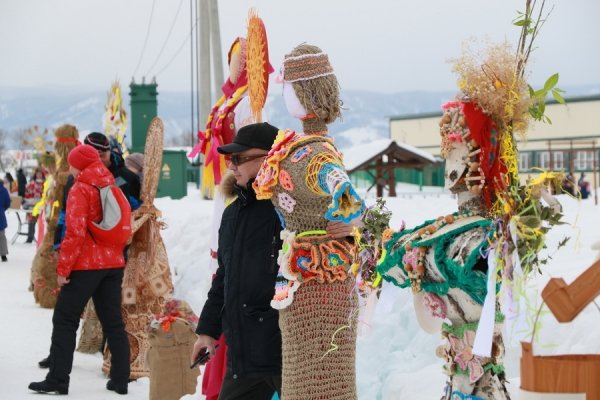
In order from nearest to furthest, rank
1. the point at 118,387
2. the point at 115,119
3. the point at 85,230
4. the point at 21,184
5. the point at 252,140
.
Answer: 1. the point at 252,140
2. the point at 85,230
3. the point at 118,387
4. the point at 115,119
5. the point at 21,184

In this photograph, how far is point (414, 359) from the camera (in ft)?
22.9

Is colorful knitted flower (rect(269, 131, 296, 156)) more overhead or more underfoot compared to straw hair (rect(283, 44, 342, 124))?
more underfoot

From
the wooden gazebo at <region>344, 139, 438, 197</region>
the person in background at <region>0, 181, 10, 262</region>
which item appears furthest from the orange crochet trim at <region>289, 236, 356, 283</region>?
the wooden gazebo at <region>344, 139, 438, 197</region>

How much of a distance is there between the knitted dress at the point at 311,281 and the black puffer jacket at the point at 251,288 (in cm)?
35

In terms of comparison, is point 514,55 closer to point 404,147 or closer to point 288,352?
point 288,352

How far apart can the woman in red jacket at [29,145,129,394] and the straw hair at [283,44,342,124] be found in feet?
10.8

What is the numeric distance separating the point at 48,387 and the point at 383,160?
14.4 meters

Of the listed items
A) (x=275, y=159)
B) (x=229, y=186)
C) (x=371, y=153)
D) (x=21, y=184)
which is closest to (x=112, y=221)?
(x=229, y=186)

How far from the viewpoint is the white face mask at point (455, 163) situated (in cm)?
354

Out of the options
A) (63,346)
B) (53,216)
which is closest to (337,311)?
(63,346)

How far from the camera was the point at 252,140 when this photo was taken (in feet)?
15.4

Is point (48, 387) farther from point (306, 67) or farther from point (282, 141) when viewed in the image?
point (306, 67)

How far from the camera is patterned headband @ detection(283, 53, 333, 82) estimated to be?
4.40 meters

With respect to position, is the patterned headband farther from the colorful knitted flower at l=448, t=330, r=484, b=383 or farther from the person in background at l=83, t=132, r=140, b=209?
the person in background at l=83, t=132, r=140, b=209
